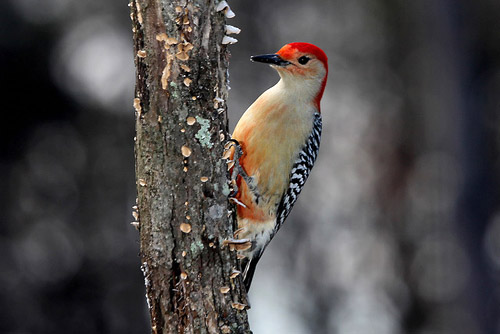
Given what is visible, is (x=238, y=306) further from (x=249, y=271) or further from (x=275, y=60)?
(x=275, y=60)

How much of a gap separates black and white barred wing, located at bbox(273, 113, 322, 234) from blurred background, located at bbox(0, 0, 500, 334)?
11.7 ft

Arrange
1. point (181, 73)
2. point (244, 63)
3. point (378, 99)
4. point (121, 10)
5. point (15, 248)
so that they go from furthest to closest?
1. point (378, 99)
2. point (244, 63)
3. point (121, 10)
4. point (15, 248)
5. point (181, 73)

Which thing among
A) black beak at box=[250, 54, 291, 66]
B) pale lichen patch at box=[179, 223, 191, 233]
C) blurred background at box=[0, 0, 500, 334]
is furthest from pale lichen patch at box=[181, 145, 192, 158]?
blurred background at box=[0, 0, 500, 334]

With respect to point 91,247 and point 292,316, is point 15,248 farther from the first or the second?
point 292,316

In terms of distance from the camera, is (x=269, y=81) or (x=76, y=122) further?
(x=269, y=81)

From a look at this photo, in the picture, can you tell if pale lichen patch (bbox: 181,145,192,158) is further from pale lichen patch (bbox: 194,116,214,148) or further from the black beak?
the black beak

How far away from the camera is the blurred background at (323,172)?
21.8ft

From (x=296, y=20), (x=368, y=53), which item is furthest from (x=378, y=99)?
(x=296, y=20)

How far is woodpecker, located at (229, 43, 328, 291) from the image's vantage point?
3.60m

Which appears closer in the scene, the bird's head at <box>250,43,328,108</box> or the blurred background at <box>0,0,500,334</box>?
the bird's head at <box>250,43,328,108</box>

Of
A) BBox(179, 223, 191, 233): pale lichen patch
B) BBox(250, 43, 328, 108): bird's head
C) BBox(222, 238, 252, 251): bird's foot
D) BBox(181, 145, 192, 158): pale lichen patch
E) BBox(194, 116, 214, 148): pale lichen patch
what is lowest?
BBox(222, 238, 252, 251): bird's foot

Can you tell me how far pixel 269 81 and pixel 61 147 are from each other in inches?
121

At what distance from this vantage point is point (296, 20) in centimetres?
886

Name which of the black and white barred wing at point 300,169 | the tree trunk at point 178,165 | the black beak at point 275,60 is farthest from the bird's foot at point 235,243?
the black beak at point 275,60
